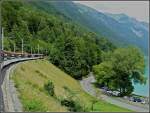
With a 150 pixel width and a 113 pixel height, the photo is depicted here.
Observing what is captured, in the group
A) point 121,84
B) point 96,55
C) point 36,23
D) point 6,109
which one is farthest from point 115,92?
point 36,23

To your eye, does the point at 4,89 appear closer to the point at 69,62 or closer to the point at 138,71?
the point at 138,71

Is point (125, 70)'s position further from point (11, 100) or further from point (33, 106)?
point (33, 106)

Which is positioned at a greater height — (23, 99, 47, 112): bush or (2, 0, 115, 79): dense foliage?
(2, 0, 115, 79): dense foliage

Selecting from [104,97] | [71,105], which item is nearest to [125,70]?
[104,97]

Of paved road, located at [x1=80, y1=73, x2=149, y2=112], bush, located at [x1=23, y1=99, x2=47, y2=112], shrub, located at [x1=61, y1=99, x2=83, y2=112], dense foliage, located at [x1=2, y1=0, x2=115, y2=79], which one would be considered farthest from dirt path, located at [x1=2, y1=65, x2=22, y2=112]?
dense foliage, located at [x1=2, y1=0, x2=115, y2=79]

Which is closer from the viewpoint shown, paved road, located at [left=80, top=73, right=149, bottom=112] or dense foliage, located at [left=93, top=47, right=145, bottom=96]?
paved road, located at [left=80, top=73, right=149, bottom=112]

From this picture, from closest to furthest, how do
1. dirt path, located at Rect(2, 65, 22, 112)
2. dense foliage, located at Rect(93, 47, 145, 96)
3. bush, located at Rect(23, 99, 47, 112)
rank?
dirt path, located at Rect(2, 65, 22, 112), bush, located at Rect(23, 99, 47, 112), dense foliage, located at Rect(93, 47, 145, 96)

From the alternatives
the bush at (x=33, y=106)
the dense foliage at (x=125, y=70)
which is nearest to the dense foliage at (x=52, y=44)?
the dense foliage at (x=125, y=70)

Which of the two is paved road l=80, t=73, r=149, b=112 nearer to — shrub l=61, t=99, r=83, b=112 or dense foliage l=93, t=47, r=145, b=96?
dense foliage l=93, t=47, r=145, b=96
